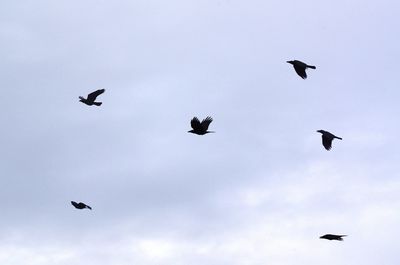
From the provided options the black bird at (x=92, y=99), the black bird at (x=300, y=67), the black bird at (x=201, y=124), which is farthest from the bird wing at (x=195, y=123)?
the black bird at (x=92, y=99)

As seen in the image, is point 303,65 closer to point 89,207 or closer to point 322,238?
point 322,238

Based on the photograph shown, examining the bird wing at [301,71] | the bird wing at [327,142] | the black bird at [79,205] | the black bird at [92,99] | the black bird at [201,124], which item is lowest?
the black bird at [79,205]

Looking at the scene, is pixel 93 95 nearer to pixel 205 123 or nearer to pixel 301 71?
pixel 205 123

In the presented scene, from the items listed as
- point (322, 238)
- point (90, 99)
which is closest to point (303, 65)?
point (322, 238)

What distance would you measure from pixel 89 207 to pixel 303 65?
12774 mm

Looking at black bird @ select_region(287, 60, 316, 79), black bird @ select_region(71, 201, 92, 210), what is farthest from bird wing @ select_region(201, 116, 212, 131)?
black bird @ select_region(71, 201, 92, 210)

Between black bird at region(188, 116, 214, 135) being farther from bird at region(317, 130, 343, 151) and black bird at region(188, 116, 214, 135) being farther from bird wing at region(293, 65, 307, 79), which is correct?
bird at region(317, 130, 343, 151)

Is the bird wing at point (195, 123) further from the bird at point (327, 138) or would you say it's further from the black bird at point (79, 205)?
the black bird at point (79, 205)

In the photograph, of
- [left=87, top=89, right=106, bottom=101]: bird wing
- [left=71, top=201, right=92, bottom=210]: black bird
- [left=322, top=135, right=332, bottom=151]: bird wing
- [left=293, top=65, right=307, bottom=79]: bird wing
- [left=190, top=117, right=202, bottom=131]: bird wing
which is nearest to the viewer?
[left=293, top=65, right=307, bottom=79]: bird wing

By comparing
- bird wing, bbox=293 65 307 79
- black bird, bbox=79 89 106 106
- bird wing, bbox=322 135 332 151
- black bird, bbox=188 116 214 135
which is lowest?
bird wing, bbox=322 135 332 151

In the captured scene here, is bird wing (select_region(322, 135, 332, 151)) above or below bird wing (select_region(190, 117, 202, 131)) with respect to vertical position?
below

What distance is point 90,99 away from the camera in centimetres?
4466

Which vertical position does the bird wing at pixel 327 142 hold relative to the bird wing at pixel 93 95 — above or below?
below

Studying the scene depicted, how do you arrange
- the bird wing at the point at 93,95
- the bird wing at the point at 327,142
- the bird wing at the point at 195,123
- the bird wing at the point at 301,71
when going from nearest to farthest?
the bird wing at the point at 301,71, the bird wing at the point at 327,142, the bird wing at the point at 195,123, the bird wing at the point at 93,95
